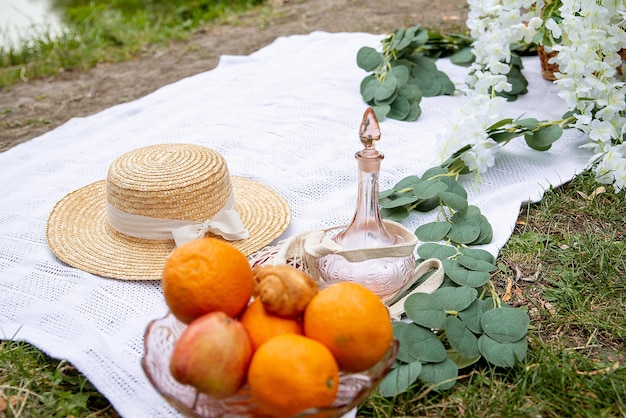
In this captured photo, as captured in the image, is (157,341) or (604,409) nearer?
(157,341)

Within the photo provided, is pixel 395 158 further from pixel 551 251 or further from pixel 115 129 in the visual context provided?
pixel 115 129

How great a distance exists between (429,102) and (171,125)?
101 centimetres

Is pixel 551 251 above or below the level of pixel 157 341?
below

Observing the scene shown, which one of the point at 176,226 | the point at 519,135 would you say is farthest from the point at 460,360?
the point at 519,135

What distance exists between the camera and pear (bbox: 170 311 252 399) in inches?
35.9

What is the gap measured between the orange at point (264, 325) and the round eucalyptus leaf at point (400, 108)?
59.2 inches

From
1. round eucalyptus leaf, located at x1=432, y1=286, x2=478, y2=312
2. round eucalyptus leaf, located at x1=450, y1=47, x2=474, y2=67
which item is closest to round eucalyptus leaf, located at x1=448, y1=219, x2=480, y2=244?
round eucalyptus leaf, located at x1=432, y1=286, x2=478, y2=312

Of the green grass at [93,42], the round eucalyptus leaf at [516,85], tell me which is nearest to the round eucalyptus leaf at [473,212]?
the round eucalyptus leaf at [516,85]

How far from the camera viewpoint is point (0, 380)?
4.38 feet

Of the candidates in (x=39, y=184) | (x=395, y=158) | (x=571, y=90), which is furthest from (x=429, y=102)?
(x=39, y=184)

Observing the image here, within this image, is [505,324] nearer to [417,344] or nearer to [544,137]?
[417,344]

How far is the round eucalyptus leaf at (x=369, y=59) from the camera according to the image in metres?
2.63

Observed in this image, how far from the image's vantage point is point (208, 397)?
95 centimetres

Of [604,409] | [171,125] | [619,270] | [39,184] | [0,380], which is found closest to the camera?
[604,409]
